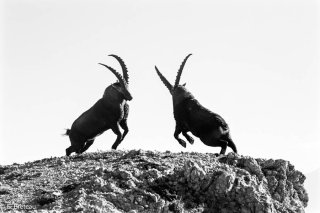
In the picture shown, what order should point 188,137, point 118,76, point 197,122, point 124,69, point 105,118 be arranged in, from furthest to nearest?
point 124,69
point 118,76
point 105,118
point 188,137
point 197,122

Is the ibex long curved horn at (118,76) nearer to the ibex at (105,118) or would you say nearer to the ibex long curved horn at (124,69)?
the ibex at (105,118)

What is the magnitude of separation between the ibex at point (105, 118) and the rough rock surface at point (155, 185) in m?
2.89

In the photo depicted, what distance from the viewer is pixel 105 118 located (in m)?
26.9

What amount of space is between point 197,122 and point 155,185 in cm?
601

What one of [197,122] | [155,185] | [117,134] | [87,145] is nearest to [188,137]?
[197,122]

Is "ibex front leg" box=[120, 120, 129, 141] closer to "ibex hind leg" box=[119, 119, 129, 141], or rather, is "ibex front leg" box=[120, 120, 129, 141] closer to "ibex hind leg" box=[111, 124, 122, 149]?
"ibex hind leg" box=[119, 119, 129, 141]

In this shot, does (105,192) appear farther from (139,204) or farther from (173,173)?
(173,173)

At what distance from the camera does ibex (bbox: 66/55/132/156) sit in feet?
87.5

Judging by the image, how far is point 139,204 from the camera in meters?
19.3

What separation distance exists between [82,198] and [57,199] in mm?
750

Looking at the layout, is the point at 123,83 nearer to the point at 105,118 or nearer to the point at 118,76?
the point at 118,76

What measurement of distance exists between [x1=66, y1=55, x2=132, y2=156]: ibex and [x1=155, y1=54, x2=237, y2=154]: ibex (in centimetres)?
194

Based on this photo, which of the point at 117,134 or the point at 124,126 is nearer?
the point at 117,134

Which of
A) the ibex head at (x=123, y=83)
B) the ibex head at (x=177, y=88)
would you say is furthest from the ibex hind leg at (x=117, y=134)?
the ibex head at (x=177, y=88)
